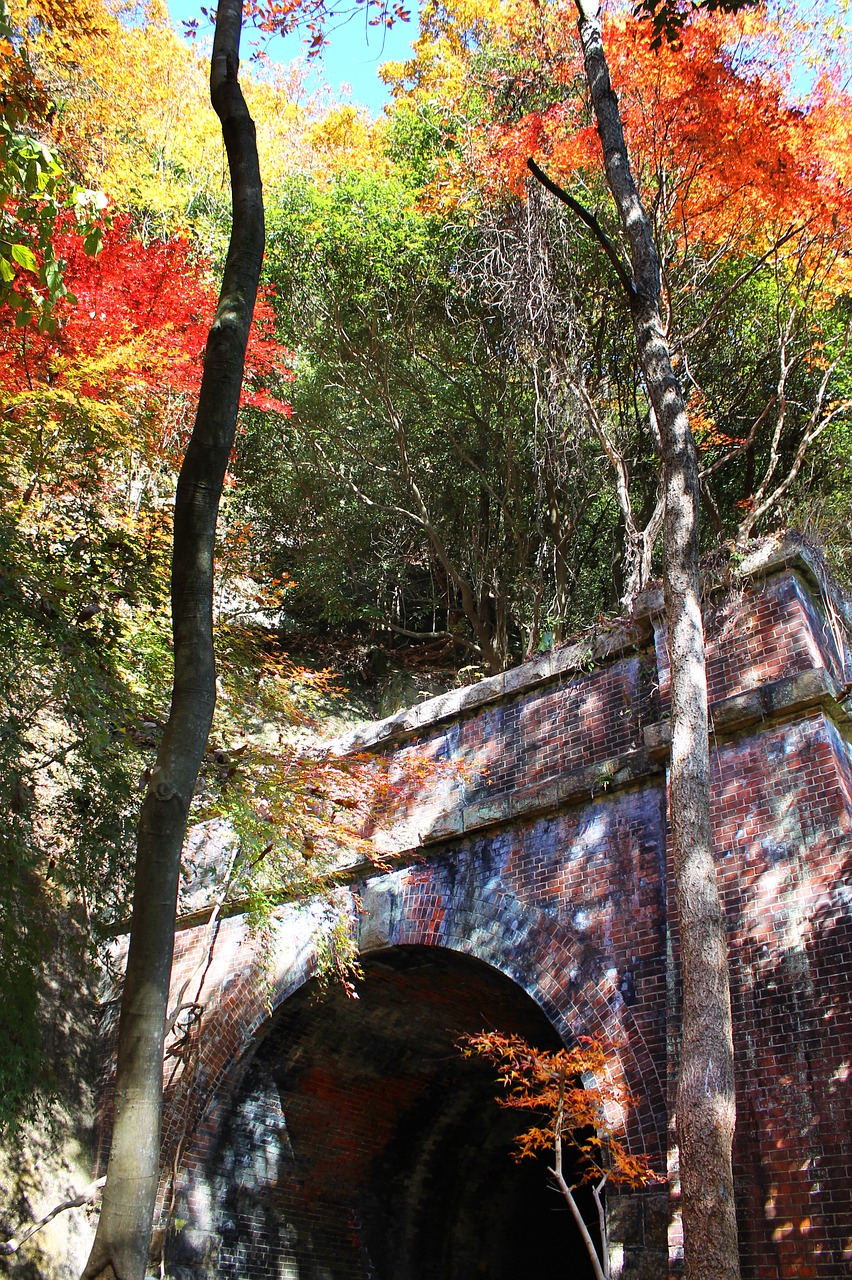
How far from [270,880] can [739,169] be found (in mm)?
8170

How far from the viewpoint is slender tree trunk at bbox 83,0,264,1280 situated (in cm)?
283

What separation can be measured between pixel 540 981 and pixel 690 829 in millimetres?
2401

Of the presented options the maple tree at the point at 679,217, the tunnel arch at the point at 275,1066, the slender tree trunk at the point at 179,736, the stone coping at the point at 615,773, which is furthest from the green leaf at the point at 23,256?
the tunnel arch at the point at 275,1066

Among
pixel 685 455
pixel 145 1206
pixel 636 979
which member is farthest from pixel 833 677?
pixel 145 1206

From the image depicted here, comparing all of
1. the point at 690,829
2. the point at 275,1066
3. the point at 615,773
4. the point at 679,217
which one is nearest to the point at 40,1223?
the point at 275,1066

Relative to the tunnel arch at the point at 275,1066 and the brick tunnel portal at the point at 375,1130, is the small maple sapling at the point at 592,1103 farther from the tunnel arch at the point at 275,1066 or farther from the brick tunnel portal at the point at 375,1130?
the brick tunnel portal at the point at 375,1130

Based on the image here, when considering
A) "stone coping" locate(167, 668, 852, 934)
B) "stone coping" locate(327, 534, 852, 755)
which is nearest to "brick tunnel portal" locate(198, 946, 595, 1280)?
"stone coping" locate(167, 668, 852, 934)

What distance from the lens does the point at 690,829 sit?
4.88m

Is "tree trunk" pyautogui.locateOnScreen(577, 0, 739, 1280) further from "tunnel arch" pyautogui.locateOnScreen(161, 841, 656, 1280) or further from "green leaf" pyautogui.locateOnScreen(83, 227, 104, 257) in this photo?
"green leaf" pyautogui.locateOnScreen(83, 227, 104, 257)

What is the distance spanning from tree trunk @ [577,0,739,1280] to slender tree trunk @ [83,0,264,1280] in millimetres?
2399

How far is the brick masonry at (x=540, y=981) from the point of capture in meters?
5.41

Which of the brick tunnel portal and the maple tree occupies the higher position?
the maple tree

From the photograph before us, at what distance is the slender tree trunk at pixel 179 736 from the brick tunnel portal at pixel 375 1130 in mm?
4994

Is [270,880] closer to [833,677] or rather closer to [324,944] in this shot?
[324,944]
